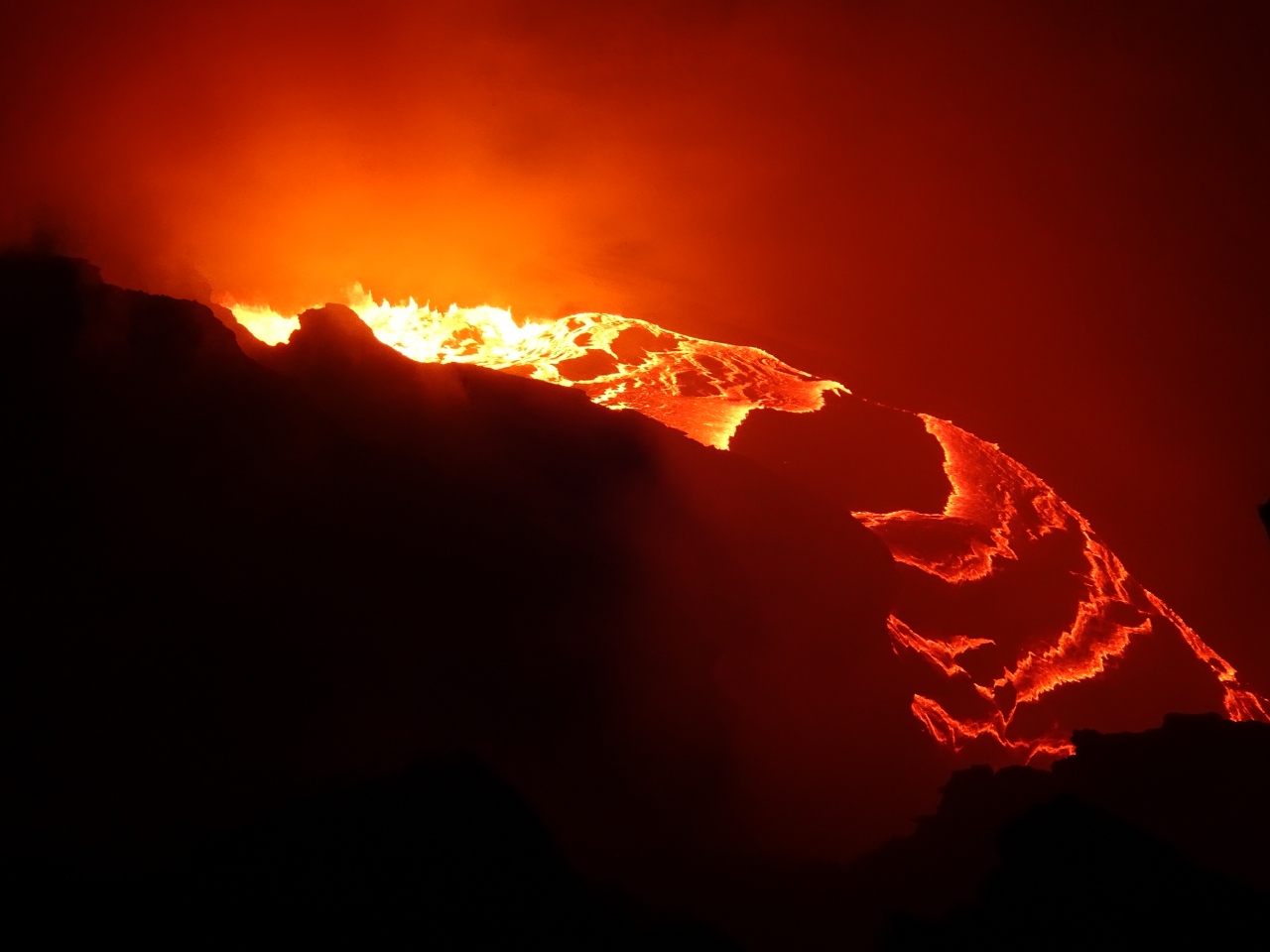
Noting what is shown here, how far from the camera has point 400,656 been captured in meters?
14.5

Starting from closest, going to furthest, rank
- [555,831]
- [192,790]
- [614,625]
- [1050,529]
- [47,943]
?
[47,943] < [192,790] < [555,831] < [614,625] < [1050,529]

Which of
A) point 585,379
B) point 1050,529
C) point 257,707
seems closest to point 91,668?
point 257,707

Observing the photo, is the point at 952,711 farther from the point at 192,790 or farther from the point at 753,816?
the point at 192,790

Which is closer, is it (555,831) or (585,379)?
(555,831)

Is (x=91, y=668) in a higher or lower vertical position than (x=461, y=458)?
lower

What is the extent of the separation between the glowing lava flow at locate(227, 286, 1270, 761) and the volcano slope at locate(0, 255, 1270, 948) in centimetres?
775

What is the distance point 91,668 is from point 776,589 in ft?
41.8

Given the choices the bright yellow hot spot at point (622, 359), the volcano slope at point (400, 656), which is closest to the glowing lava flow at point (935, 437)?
the bright yellow hot spot at point (622, 359)

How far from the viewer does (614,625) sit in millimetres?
16688

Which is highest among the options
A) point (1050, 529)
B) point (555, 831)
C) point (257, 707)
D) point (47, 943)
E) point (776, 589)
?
point (1050, 529)

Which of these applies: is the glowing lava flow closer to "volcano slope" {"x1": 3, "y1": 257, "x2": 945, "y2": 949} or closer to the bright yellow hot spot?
the bright yellow hot spot

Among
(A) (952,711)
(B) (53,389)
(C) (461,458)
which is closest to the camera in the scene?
(B) (53,389)

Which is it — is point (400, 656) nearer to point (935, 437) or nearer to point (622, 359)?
point (622, 359)

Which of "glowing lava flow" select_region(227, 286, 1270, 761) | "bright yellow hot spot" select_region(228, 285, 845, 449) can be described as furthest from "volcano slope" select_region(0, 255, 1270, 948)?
"bright yellow hot spot" select_region(228, 285, 845, 449)
